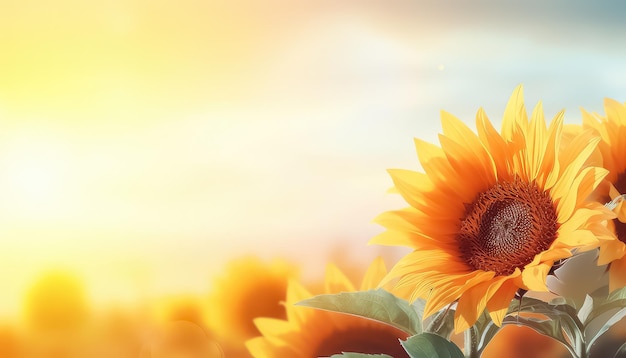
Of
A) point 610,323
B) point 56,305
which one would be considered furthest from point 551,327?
point 56,305

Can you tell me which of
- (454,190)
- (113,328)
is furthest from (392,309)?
(113,328)

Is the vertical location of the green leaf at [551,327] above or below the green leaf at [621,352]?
above

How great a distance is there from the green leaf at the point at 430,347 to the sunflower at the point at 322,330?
0.09 meters

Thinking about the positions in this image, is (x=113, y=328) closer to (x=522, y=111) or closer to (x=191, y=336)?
(x=191, y=336)

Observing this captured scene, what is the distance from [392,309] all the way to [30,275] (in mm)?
408

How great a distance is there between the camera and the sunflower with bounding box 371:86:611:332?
0.70 ft

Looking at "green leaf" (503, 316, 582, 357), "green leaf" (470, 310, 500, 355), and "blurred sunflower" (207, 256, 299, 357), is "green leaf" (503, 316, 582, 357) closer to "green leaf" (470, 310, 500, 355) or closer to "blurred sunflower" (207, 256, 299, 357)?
"green leaf" (470, 310, 500, 355)

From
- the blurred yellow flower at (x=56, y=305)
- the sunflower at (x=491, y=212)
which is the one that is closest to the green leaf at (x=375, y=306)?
the sunflower at (x=491, y=212)

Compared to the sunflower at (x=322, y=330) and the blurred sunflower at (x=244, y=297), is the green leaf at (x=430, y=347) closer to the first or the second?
the sunflower at (x=322, y=330)

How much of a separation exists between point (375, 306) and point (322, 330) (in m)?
0.08

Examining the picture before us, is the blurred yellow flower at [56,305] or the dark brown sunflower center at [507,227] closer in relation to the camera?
the dark brown sunflower center at [507,227]

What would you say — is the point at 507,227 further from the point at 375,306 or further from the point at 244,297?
the point at 244,297

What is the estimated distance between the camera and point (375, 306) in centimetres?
24

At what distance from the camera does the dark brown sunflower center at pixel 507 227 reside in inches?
9.2
